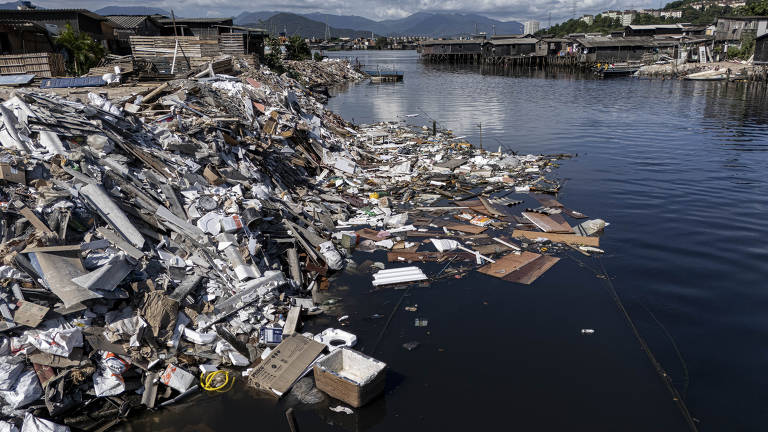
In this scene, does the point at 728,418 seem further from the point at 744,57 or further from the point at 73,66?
the point at 744,57

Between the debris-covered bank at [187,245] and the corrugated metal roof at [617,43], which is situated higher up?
the corrugated metal roof at [617,43]

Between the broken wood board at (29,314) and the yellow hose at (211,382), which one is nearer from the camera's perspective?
the broken wood board at (29,314)

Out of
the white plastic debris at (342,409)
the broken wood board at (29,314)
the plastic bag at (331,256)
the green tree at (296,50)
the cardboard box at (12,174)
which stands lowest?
the white plastic debris at (342,409)

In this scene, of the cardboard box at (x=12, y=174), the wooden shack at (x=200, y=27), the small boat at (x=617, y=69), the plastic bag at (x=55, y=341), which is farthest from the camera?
the small boat at (x=617, y=69)

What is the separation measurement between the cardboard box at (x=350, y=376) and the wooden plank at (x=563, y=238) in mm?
6795

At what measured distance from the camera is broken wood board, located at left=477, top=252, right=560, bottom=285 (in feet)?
33.2

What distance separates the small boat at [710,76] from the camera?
55.2m

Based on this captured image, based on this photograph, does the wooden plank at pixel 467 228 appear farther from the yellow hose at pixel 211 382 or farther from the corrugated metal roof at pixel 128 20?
the corrugated metal roof at pixel 128 20

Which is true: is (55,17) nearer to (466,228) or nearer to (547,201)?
(466,228)

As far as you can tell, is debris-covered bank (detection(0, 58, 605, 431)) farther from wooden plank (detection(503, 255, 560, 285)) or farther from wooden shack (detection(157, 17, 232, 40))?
wooden shack (detection(157, 17, 232, 40))

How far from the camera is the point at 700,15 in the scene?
120 meters

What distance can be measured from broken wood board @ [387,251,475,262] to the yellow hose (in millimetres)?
5001

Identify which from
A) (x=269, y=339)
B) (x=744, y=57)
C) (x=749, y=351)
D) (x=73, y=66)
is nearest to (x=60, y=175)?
(x=269, y=339)

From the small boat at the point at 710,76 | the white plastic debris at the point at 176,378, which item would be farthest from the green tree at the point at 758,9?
the white plastic debris at the point at 176,378
